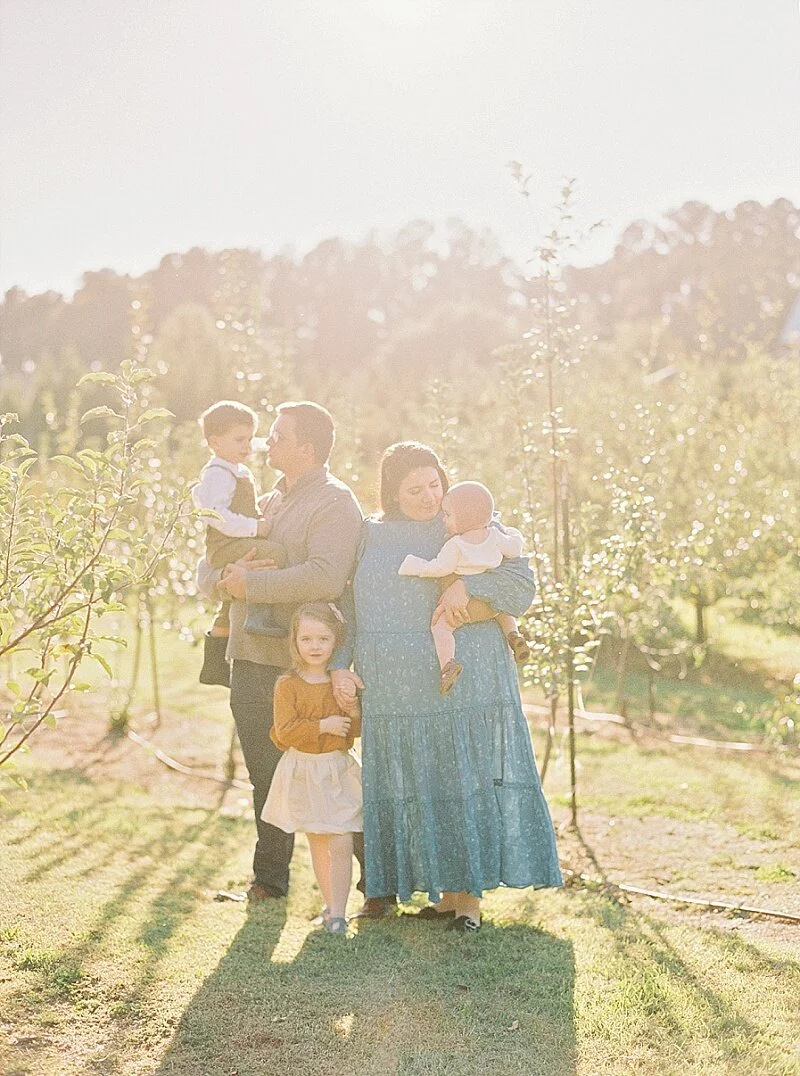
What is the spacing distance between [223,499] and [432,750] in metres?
1.29

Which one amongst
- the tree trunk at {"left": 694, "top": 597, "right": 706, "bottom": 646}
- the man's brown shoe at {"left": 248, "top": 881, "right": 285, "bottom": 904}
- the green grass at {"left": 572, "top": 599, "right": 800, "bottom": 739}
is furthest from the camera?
the tree trunk at {"left": 694, "top": 597, "right": 706, "bottom": 646}

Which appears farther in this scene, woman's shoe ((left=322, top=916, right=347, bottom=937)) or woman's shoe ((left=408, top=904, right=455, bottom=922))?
woman's shoe ((left=408, top=904, right=455, bottom=922))

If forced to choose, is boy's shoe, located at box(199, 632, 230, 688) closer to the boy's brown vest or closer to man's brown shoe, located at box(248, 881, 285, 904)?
the boy's brown vest

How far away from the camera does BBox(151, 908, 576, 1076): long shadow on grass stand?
3.31 metres

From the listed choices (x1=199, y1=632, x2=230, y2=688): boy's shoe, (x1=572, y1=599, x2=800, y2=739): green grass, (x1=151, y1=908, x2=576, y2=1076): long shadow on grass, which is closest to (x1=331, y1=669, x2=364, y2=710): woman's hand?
(x1=199, y1=632, x2=230, y2=688): boy's shoe

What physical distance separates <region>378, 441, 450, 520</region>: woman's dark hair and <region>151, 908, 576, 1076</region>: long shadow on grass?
1.63 m

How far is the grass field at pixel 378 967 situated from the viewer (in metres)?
3.34

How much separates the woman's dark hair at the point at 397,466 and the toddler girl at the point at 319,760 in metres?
0.45

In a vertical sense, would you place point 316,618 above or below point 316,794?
above

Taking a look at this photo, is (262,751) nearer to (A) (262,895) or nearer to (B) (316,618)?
(A) (262,895)

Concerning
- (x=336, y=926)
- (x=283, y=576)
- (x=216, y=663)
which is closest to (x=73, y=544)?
(x=283, y=576)

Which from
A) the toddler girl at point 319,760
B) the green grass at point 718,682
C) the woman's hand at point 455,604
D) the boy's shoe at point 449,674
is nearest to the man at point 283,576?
the toddler girl at point 319,760

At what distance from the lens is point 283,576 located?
14.4ft

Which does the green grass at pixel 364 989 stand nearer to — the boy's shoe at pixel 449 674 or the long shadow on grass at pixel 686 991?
the long shadow on grass at pixel 686 991
